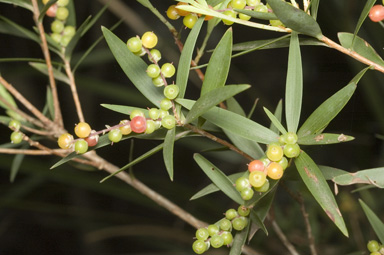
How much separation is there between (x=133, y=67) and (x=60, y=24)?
32cm

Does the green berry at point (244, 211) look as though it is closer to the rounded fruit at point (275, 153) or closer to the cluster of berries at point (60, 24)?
the rounded fruit at point (275, 153)

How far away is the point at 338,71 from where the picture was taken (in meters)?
1.69

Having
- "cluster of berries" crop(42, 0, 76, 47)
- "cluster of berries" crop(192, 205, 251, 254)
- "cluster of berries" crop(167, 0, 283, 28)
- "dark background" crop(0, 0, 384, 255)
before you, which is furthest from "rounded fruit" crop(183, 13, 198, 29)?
"dark background" crop(0, 0, 384, 255)

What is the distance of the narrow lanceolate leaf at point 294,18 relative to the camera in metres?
0.43

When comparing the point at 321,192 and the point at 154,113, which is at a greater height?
the point at 154,113

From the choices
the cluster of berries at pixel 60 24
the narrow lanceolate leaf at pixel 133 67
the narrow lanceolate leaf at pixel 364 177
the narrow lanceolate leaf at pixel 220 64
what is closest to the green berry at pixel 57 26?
the cluster of berries at pixel 60 24

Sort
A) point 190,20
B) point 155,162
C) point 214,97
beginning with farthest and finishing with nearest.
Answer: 1. point 155,162
2. point 190,20
3. point 214,97

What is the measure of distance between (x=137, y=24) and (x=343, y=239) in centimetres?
97

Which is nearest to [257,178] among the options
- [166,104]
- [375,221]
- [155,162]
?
[166,104]

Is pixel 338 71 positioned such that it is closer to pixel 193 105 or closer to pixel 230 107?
pixel 230 107

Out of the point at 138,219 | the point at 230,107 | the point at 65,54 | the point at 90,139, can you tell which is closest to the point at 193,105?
the point at 90,139

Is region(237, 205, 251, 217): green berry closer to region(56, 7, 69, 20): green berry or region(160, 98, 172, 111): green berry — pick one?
region(160, 98, 172, 111): green berry

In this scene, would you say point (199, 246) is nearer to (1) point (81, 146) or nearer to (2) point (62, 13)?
(1) point (81, 146)

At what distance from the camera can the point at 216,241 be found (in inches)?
21.5
